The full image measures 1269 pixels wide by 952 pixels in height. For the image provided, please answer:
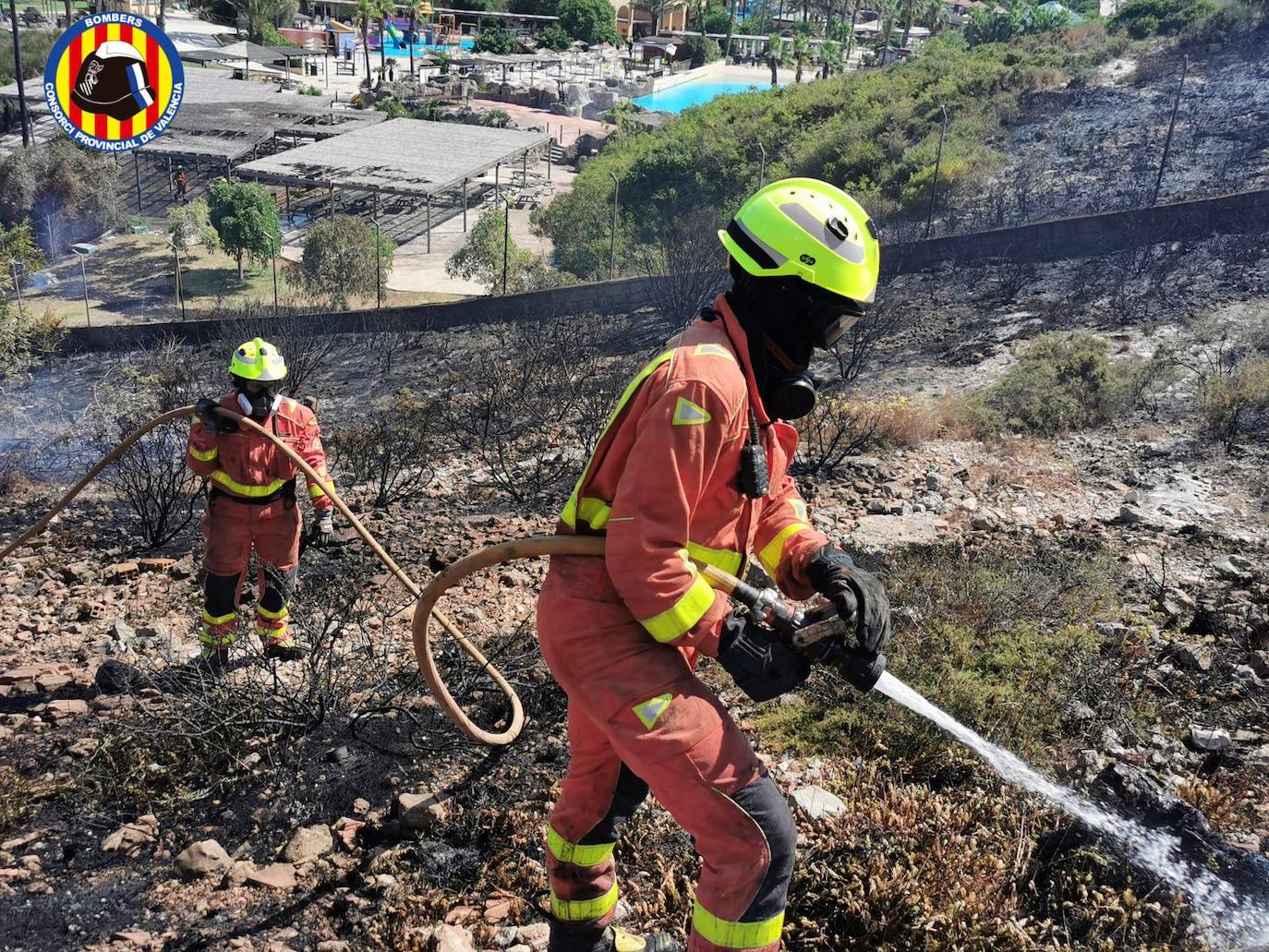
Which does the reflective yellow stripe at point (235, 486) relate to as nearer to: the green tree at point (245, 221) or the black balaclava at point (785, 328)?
the black balaclava at point (785, 328)

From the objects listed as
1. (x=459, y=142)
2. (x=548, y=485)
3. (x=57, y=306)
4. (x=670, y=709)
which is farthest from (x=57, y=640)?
(x=459, y=142)

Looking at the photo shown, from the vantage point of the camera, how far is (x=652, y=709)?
264 cm

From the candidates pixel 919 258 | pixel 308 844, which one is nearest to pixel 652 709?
pixel 308 844

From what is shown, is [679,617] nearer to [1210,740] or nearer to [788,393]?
[788,393]

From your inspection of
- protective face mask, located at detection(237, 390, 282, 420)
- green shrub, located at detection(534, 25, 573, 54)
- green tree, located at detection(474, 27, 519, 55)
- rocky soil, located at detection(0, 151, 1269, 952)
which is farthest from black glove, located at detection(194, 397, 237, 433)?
green shrub, located at detection(534, 25, 573, 54)

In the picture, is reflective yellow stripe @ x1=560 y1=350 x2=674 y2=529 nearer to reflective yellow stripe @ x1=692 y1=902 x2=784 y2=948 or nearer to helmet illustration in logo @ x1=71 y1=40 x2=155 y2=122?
reflective yellow stripe @ x1=692 y1=902 x2=784 y2=948

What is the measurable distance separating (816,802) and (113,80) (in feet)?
89.6

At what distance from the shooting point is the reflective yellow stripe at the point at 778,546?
10.3 feet

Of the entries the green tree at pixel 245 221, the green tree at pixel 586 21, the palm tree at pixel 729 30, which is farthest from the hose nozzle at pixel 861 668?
the green tree at pixel 586 21

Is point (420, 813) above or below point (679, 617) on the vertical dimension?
below

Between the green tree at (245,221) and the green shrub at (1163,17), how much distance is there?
78.9 ft

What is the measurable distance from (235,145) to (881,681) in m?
33.6

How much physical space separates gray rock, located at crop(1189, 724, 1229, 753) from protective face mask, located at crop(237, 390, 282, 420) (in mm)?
4616

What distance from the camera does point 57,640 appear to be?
618 cm
